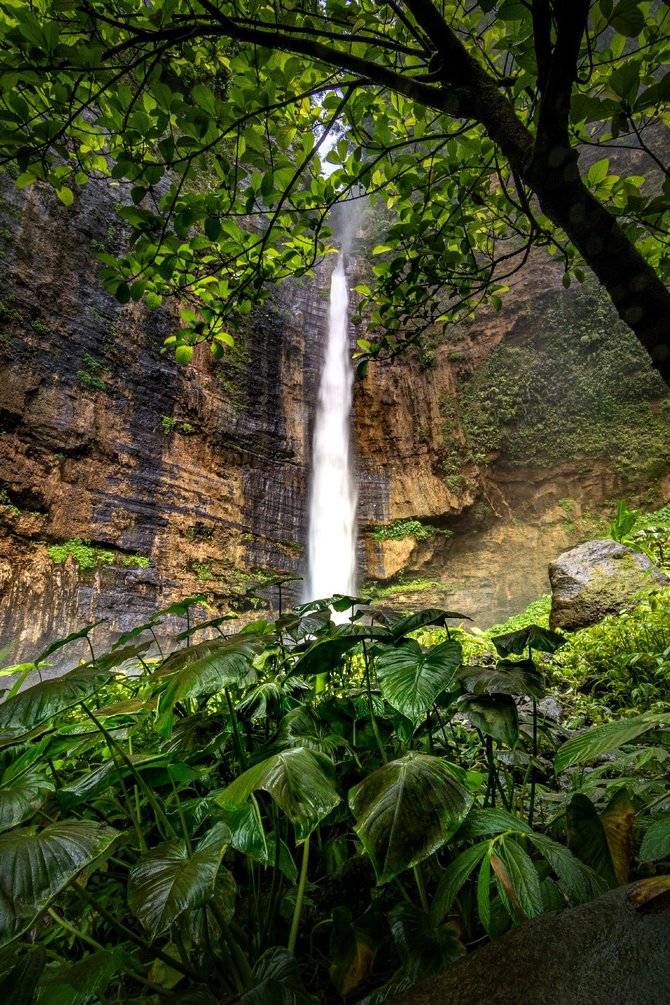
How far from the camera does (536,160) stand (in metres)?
1.25

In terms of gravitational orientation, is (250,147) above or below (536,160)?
above

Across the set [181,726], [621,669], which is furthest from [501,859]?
[621,669]

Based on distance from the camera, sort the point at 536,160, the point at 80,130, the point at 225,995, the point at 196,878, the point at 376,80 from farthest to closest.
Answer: the point at 80,130 < the point at 376,80 < the point at 536,160 < the point at 225,995 < the point at 196,878

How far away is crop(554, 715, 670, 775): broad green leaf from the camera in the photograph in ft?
3.00

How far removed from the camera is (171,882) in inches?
27.7

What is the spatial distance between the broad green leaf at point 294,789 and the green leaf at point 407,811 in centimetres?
6

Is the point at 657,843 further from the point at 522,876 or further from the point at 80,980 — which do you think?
the point at 80,980

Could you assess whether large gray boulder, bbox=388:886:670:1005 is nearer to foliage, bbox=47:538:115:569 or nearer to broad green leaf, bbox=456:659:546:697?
broad green leaf, bbox=456:659:546:697

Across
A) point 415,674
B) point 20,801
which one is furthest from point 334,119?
point 20,801

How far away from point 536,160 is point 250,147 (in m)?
1.04

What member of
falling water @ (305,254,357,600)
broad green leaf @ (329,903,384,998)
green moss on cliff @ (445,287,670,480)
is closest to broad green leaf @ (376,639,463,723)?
broad green leaf @ (329,903,384,998)

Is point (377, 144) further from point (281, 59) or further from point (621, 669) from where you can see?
point (621, 669)

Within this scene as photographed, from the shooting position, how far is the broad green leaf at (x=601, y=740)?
0.92m

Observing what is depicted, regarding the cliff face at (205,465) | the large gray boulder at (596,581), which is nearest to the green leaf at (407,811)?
the large gray boulder at (596,581)
